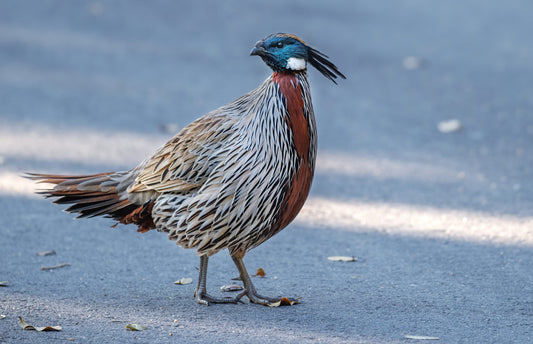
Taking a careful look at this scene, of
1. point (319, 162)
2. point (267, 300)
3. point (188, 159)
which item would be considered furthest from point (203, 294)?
point (319, 162)

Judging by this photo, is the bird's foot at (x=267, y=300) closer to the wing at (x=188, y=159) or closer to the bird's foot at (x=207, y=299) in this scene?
the bird's foot at (x=207, y=299)

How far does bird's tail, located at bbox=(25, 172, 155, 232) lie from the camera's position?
5.16 meters

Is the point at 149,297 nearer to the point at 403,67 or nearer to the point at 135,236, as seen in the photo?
the point at 135,236

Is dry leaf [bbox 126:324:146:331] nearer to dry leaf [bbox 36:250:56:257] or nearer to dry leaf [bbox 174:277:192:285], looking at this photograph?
dry leaf [bbox 174:277:192:285]

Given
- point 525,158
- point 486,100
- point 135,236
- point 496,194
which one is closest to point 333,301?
point 135,236

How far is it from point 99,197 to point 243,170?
1.08 m

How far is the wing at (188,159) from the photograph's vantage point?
15.9ft

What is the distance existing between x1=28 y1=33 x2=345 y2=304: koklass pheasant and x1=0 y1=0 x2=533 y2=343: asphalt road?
49 cm

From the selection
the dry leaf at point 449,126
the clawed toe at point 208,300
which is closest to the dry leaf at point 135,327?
the clawed toe at point 208,300

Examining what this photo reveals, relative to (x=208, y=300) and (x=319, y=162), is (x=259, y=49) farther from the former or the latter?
(x=319, y=162)

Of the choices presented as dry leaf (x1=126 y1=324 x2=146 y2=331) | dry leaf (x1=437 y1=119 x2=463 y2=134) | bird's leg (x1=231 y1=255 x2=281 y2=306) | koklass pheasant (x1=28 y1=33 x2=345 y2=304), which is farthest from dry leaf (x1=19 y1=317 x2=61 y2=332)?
dry leaf (x1=437 y1=119 x2=463 y2=134)

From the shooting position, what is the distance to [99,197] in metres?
5.18

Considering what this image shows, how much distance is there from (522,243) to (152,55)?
720 centimetres

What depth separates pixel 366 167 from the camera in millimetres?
7961
